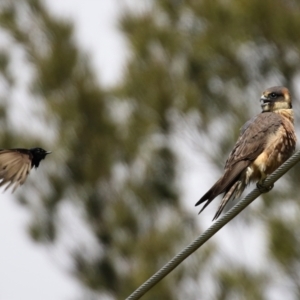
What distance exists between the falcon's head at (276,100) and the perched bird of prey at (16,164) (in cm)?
132

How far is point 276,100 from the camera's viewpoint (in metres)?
4.64

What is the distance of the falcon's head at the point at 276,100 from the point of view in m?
4.61

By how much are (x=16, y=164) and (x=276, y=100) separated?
1516 mm

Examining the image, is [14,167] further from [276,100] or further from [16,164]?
[276,100]

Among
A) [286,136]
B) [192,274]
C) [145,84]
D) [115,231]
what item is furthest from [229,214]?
[115,231]

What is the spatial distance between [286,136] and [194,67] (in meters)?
5.44

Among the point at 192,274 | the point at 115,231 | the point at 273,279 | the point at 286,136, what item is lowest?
the point at 286,136

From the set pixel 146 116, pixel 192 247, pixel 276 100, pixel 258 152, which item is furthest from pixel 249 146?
pixel 146 116

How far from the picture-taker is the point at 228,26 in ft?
29.7

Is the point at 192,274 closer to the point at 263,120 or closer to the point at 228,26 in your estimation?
the point at 228,26

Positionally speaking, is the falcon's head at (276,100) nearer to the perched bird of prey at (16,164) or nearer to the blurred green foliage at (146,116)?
the perched bird of prey at (16,164)

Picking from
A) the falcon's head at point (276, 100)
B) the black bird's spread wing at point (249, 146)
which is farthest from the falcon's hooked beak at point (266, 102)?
the black bird's spread wing at point (249, 146)

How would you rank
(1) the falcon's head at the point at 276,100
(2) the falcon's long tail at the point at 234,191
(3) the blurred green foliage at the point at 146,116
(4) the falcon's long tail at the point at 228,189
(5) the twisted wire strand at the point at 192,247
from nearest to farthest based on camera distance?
(5) the twisted wire strand at the point at 192,247 < (4) the falcon's long tail at the point at 228,189 < (2) the falcon's long tail at the point at 234,191 < (1) the falcon's head at the point at 276,100 < (3) the blurred green foliage at the point at 146,116

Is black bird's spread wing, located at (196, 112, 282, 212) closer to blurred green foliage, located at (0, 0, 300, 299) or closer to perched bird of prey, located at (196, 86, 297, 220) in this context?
perched bird of prey, located at (196, 86, 297, 220)
